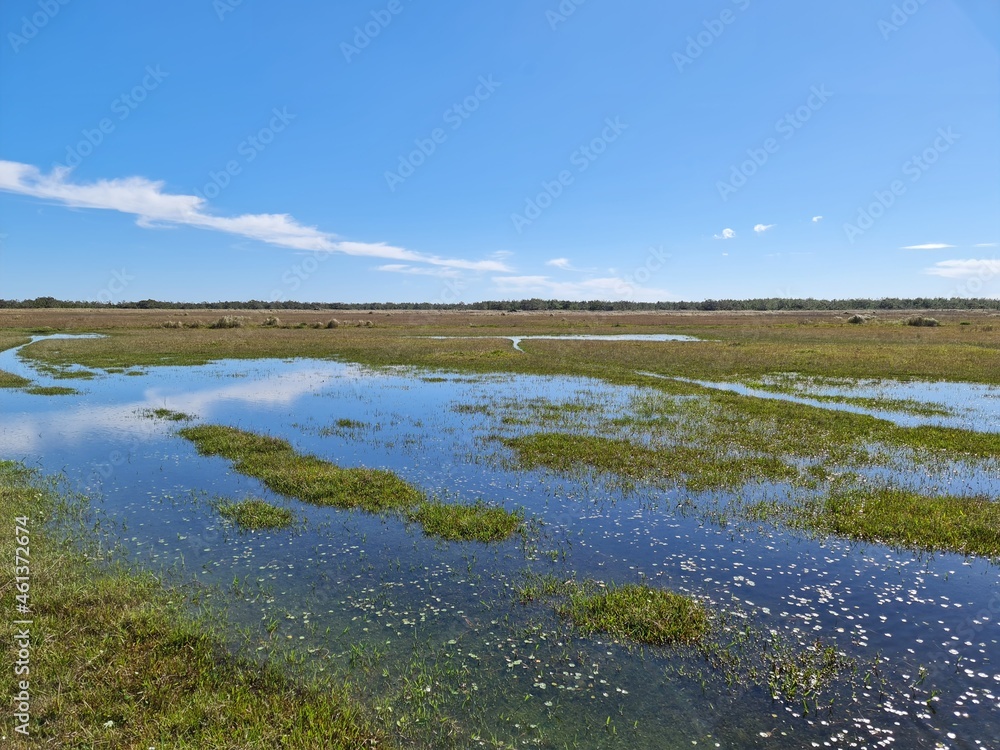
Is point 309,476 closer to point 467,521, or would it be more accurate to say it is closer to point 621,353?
point 467,521

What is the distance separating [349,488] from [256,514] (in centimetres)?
288

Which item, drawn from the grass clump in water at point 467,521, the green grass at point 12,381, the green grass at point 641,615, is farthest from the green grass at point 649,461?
the green grass at point 12,381

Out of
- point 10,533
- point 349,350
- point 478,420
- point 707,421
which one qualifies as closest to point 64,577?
point 10,533

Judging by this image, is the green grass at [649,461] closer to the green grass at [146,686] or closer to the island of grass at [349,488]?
the island of grass at [349,488]

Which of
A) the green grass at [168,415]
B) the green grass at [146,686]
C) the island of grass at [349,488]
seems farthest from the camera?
the green grass at [168,415]

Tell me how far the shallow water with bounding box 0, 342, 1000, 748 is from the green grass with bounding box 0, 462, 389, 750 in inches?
35.2

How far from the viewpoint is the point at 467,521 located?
14.5 m

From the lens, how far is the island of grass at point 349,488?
47.5ft

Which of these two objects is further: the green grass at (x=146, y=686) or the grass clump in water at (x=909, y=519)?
the grass clump in water at (x=909, y=519)

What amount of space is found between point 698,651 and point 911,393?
116 feet

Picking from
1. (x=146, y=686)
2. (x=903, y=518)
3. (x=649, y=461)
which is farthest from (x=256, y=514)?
(x=903, y=518)

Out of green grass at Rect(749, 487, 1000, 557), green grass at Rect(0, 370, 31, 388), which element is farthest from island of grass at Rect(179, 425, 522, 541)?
green grass at Rect(0, 370, 31, 388)

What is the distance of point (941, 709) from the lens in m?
8.04

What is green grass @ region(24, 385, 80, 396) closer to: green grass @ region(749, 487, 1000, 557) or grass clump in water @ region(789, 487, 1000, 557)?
green grass @ region(749, 487, 1000, 557)
